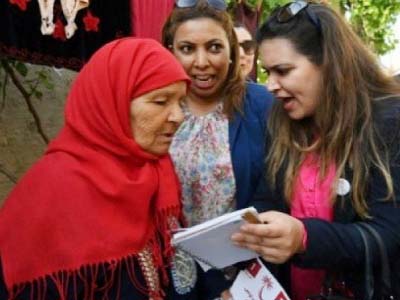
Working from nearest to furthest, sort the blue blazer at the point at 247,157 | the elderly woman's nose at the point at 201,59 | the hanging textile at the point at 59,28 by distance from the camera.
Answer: the blue blazer at the point at 247,157, the elderly woman's nose at the point at 201,59, the hanging textile at the point at 59,28

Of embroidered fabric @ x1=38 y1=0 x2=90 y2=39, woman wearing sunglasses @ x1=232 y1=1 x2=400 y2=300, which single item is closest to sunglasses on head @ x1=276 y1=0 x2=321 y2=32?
woman wearing sunglasses @ x1=232 y1=1 x2=400 y2=300

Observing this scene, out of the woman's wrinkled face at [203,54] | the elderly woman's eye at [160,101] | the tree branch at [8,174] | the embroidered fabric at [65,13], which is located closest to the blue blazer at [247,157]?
the woman's wrinkled face at [203,54]

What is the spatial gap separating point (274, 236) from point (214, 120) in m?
0.75

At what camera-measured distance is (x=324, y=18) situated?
5.92 feet

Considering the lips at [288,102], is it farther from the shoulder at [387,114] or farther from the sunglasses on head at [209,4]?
the sunglasses on head at [209,4]

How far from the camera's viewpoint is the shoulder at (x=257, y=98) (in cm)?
224

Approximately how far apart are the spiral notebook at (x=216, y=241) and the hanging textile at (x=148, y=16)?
1.53 meters

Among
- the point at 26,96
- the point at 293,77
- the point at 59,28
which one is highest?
the point at 59,28

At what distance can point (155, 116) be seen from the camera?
171 cm

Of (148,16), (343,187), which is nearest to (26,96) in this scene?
(148,16)

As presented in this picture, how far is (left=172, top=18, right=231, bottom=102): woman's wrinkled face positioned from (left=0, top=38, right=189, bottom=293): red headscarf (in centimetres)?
46

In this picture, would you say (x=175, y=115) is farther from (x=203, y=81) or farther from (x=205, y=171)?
(x=203, y=81)

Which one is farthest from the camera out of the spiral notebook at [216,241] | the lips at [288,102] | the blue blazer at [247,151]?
the blue blazer at [247,151]

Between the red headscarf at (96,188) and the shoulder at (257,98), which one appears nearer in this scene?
the red headscarf at (96,188)
